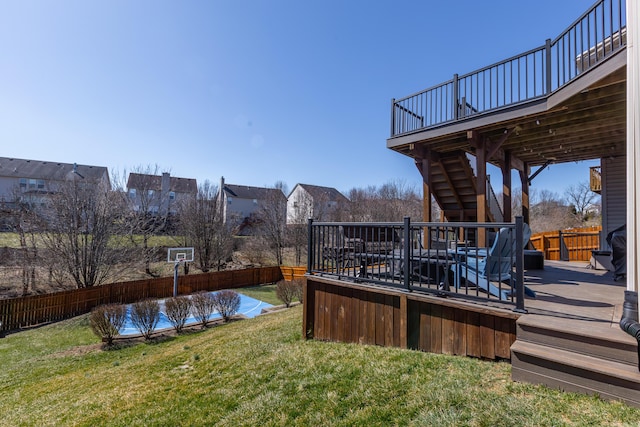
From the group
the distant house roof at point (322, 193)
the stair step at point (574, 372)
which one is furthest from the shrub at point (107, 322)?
the distant house roof at point (322, 193)

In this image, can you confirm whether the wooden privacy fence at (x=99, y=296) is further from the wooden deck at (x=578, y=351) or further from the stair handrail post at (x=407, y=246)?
the wooden deck at (x=578, y=351)

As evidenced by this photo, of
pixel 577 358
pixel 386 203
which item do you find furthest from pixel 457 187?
pixel 386 203

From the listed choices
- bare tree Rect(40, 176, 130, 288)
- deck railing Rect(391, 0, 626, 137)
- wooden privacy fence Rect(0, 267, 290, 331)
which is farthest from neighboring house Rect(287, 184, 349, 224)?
deck railing Rect(391, 0, 626, 137)

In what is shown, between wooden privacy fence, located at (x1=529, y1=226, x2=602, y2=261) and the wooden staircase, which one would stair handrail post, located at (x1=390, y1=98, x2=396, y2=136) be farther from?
wooden privacy fence, located at (x1=529, y1=226, x2=602, y2=261)

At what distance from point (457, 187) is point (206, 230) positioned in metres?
16.0

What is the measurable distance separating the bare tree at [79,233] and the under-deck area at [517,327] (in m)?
12.6

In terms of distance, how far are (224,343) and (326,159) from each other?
17207mm

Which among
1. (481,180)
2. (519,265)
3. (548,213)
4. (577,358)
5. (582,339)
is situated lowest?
(577,358)

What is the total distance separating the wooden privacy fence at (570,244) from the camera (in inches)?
367

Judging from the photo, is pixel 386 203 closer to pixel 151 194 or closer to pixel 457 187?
pixel 151 194

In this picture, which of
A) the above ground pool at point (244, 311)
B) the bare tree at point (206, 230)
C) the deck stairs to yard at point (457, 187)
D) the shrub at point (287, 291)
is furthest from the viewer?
the bare tree at point (206, 230)

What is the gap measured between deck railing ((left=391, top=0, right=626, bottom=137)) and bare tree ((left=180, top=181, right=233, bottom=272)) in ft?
50.3

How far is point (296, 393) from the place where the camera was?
8.82 ft

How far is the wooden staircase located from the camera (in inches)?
74.7
